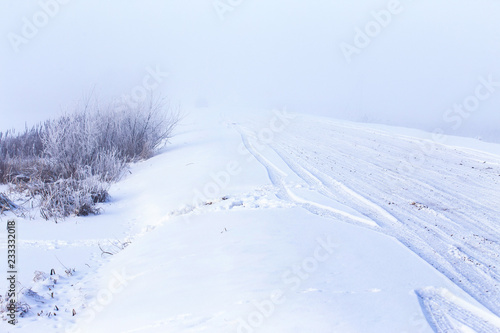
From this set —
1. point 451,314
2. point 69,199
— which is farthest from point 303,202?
point 69,199

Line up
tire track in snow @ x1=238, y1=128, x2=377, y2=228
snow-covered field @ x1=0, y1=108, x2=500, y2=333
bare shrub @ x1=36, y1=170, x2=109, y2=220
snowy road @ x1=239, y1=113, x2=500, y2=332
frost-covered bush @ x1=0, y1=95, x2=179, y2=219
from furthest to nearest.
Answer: frost-covered bush @ x1=0, y1=95, x2=179, y2=219, bare shrub @ x1=36, y1=170, x2=109, y2=220, tire track in snow @ x1=238, y1=128, x2=377, y2=228, snowy road @ x1=239, y1=113, x2=500, y2=332, snow-covered field @ x1=0, y1=108, x2=500, y2=333

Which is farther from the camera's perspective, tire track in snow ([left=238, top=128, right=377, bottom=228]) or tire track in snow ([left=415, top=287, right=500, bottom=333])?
tire track in snow ([left=238, top=128, right=377, bottom=228])

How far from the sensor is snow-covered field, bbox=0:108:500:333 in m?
2.91

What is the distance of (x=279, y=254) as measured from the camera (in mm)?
3883

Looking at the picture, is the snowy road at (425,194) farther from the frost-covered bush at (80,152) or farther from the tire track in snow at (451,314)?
the frost-covered bush at (80,152)

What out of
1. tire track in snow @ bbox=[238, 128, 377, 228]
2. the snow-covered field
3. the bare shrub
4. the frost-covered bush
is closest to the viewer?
the snow-covered field

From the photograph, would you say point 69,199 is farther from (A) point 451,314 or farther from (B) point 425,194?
(A) point 451,314

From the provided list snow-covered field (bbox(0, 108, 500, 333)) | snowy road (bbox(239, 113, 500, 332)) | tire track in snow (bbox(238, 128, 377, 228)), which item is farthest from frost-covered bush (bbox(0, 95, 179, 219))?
snowy road (bbox(239, 113, 500, 332))

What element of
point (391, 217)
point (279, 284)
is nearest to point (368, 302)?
point (279, 284)

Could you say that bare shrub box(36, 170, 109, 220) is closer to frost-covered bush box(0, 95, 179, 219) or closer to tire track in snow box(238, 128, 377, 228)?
frost-covered bush box(0, 95, 179, 219)

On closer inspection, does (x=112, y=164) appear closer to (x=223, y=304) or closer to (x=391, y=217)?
(x=391, y=217)

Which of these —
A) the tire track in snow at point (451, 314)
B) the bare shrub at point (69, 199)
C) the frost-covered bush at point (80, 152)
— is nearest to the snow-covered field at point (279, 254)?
the tire track in snow at point (451, 314)

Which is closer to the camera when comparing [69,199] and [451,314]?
[451,314]

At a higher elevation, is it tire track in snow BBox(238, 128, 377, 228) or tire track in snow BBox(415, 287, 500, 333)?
tire track in snow BBox(415, 287, 500, 333)
